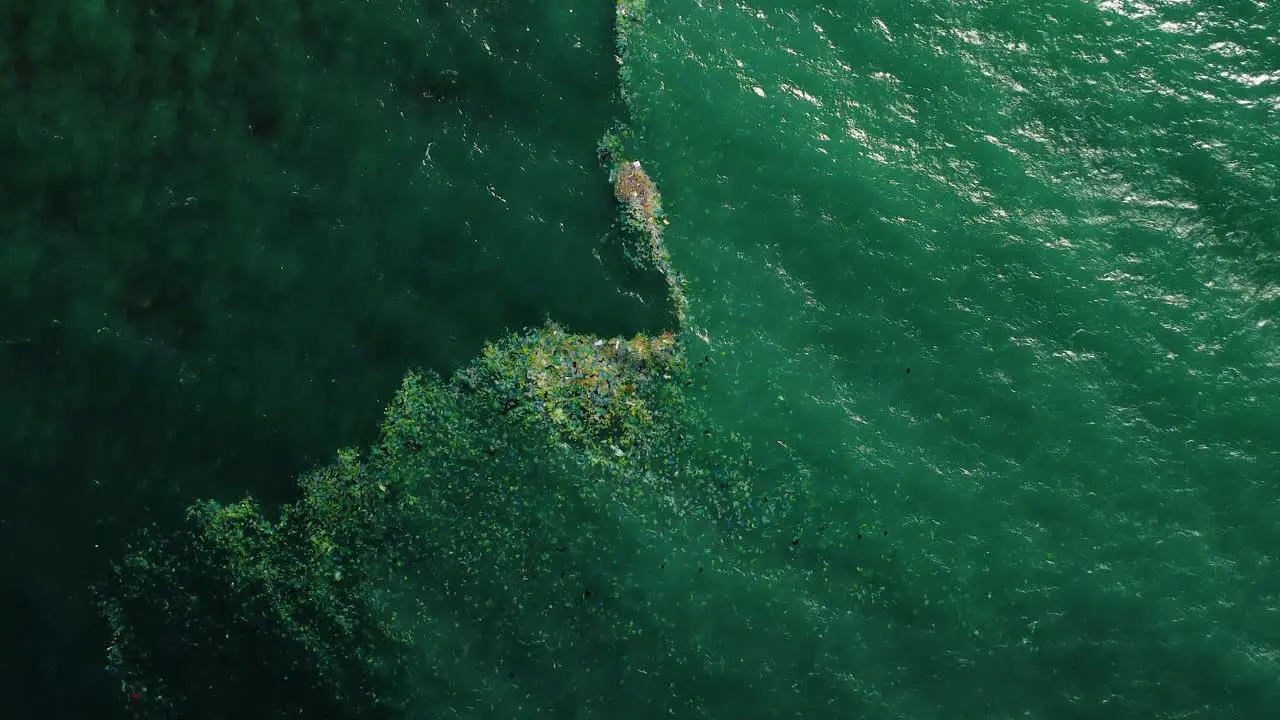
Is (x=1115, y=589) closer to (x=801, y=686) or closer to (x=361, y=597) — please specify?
(x=801, y=686)

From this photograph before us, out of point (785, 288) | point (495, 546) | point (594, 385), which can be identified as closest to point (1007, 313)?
point (785, 288)

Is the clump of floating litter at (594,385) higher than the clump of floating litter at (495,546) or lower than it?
higher

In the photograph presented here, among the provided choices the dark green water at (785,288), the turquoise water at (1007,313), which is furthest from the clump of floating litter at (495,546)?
the turquoise water at (1007,313)

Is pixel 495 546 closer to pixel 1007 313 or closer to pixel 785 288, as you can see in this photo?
pixel 785 288

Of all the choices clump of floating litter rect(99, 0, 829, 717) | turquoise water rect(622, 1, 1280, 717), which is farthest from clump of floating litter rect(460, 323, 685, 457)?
turquoise water rect(622, 1, 1280, 717)

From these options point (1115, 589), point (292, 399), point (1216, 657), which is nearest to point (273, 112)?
point (292, 399)

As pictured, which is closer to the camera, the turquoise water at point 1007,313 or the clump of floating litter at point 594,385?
the turquoise water at point 1007,313

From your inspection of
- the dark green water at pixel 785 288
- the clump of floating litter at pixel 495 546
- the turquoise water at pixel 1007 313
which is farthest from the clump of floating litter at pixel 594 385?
the turquoise water at pixel 1007 313

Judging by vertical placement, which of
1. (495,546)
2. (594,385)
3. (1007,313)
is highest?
(1007,313)

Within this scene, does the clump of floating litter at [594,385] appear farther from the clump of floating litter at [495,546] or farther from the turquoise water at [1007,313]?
the turquoise water at [1007,313]
